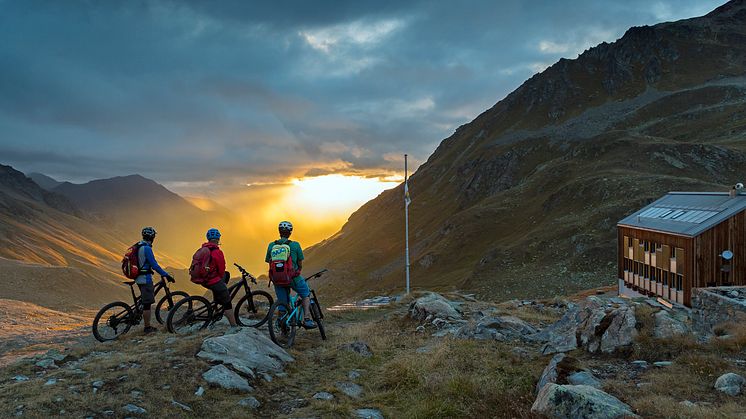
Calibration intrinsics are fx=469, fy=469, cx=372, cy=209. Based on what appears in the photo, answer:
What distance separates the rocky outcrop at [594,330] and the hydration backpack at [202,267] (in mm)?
9940

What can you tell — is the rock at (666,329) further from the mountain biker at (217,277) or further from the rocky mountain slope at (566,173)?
the rocky mountain slope at (566,173)

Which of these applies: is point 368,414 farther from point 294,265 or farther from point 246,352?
point 294,265

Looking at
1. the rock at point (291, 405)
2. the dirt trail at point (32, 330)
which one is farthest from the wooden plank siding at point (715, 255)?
the dirt trail at point (32, 330)

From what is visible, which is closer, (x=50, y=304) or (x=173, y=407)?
(x=173, y=407)

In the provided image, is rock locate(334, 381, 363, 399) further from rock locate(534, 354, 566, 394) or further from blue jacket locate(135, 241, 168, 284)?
blue jacket locate(135, 241, 168, 284)

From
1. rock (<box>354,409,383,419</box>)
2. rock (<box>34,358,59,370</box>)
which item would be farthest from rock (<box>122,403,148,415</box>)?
rock (<box>34,358,59,370</box>)

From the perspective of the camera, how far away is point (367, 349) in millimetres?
14055

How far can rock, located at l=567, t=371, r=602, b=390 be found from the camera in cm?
966

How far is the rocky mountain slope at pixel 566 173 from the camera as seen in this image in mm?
68125

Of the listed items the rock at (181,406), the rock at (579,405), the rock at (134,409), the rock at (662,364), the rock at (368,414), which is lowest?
the rock at (368,414)

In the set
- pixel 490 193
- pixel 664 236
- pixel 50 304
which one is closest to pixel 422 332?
pixel 664 236

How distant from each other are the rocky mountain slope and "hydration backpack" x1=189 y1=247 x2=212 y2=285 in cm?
4803

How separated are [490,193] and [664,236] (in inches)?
4263

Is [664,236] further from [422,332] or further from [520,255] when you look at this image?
[520,255]
